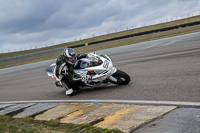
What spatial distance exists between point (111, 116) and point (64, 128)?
93 cm

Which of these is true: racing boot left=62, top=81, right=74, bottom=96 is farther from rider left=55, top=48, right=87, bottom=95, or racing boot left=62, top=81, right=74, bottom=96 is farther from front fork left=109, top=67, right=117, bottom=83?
front fork left=109, top=67, right=117, bottom=83

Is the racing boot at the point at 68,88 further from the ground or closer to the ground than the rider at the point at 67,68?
closer to the ground

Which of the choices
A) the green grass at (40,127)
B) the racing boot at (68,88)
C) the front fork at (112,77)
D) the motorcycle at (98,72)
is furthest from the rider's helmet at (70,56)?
the green grass at (40,127)

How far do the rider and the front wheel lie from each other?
119cm

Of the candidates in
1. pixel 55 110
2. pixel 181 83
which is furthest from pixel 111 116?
pixel 181 83

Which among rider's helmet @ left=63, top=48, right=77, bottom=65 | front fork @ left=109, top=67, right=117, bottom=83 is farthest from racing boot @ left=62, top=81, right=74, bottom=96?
front fork @ left=109, top=67, right=117, bottom=83

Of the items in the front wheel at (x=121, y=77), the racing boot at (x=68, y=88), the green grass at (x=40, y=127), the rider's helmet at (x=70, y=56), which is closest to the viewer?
the green grass at (x=40, y=127)

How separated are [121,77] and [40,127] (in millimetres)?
3596

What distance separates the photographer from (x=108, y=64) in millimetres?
Answer: 7516

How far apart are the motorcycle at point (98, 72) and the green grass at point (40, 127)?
96.2 inches

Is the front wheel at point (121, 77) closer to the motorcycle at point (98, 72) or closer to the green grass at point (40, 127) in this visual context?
the motorcycle at point (98, 72)

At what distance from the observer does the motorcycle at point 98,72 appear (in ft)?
24.6

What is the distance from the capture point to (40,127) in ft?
16.1

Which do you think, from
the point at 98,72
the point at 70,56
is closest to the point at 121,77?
the point at 98,72
